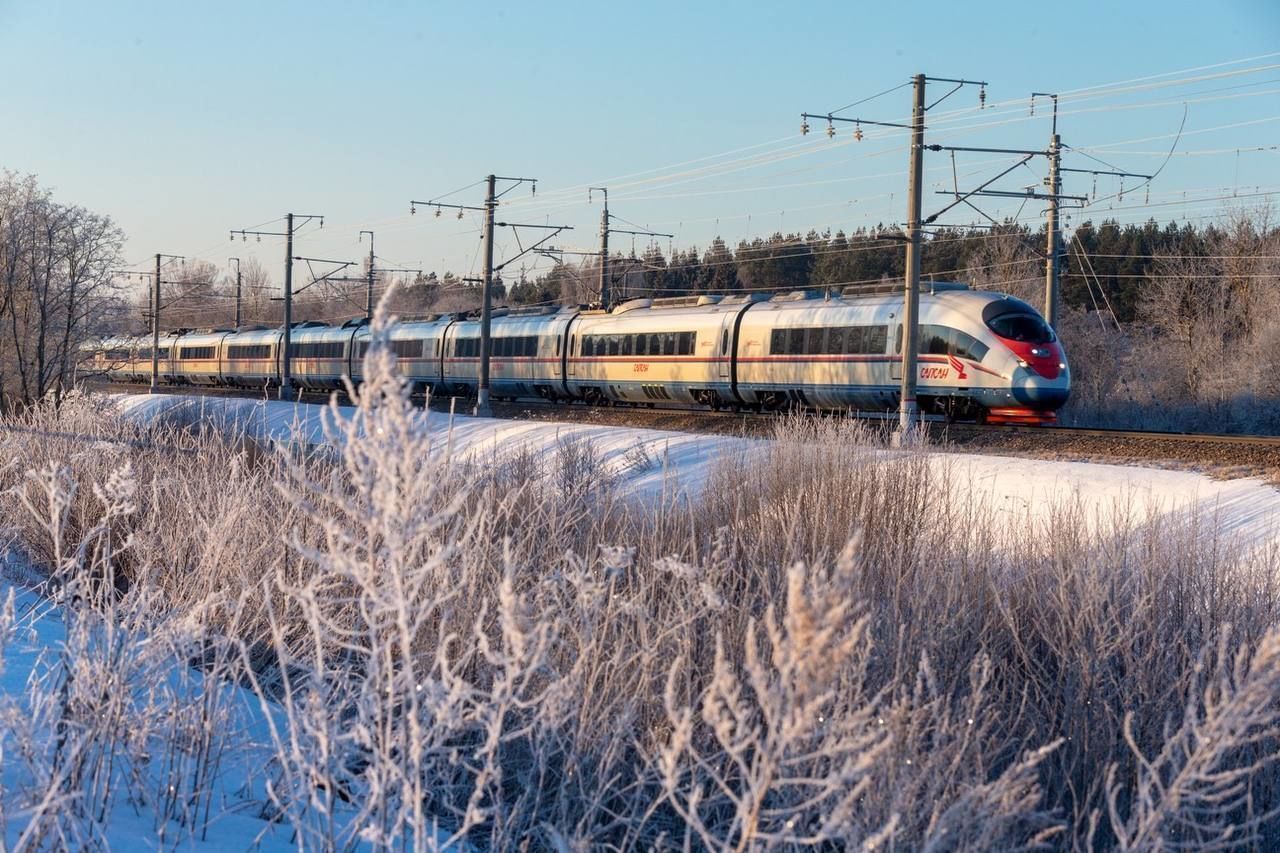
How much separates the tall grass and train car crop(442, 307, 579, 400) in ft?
75.7

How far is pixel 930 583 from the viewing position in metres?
5.88

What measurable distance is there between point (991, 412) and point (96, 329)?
16896 millimetres

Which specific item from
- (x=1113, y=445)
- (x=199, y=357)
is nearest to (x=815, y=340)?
(x=1113, y=445)

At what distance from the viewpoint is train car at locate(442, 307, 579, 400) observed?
32562 millimetres

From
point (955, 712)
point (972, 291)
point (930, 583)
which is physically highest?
point (972, 291)

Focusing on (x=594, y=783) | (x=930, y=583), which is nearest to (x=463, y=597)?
(x=594, y=783)

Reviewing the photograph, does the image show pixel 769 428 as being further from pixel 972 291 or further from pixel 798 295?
pixel 798 295

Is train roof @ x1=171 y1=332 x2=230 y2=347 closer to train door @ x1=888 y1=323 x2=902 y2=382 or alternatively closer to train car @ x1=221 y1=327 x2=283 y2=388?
train car @ x1=221 y1=327 x2=283 y2=388

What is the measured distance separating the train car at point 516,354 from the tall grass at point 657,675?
23088mm

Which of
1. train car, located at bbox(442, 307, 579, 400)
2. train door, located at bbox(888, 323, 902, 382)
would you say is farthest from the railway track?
train car, located at bbox(442, 307, 579, 400)

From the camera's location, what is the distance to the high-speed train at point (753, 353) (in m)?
20.9

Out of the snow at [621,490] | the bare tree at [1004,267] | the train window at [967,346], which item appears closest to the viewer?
the snow at [621,490]

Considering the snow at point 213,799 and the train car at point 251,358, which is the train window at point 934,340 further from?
the train car at point 251,358

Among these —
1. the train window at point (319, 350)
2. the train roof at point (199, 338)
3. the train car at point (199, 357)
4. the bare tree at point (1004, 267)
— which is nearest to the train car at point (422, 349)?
the train window at point (319, 350)
